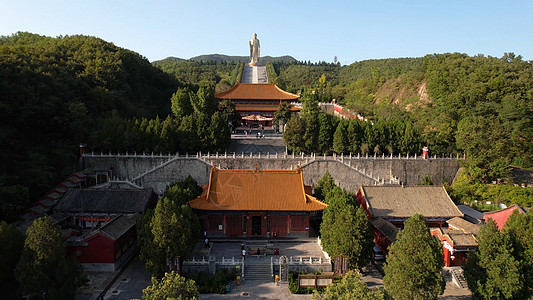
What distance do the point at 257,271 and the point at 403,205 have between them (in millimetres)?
10007

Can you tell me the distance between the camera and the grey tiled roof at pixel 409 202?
23406mm

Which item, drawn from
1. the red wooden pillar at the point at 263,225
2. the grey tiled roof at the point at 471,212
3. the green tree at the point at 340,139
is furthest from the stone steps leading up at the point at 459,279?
the green tree at the point at 340,139

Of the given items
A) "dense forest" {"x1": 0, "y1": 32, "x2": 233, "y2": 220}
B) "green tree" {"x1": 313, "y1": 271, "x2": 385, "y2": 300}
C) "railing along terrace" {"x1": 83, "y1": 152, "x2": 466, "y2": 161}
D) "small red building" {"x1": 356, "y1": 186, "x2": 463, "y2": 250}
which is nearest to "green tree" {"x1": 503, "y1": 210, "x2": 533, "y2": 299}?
"green tree" {"x1": 313, "y1": 271, "x2": 385, "y2": 300}

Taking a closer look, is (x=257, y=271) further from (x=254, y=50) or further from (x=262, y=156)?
(x=254, y=50)

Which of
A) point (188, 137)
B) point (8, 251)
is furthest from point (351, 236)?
point (188, 137)

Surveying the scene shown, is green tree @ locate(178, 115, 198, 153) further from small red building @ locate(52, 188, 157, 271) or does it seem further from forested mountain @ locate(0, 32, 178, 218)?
small red building @ locate(52, 188, 157, 271)

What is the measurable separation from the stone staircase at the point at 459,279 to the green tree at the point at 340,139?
1532 centimetres

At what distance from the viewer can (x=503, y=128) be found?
3073 cm

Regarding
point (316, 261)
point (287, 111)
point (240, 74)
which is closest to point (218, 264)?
point (316, 261)

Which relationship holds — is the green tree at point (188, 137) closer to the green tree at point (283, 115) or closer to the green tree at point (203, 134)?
the green tree at point (203, 134)

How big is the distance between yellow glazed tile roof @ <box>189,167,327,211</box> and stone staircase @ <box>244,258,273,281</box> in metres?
3.69

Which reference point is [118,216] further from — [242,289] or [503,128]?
[503,128]

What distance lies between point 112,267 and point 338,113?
43986 millimetres

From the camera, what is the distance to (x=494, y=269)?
15.2 meters
